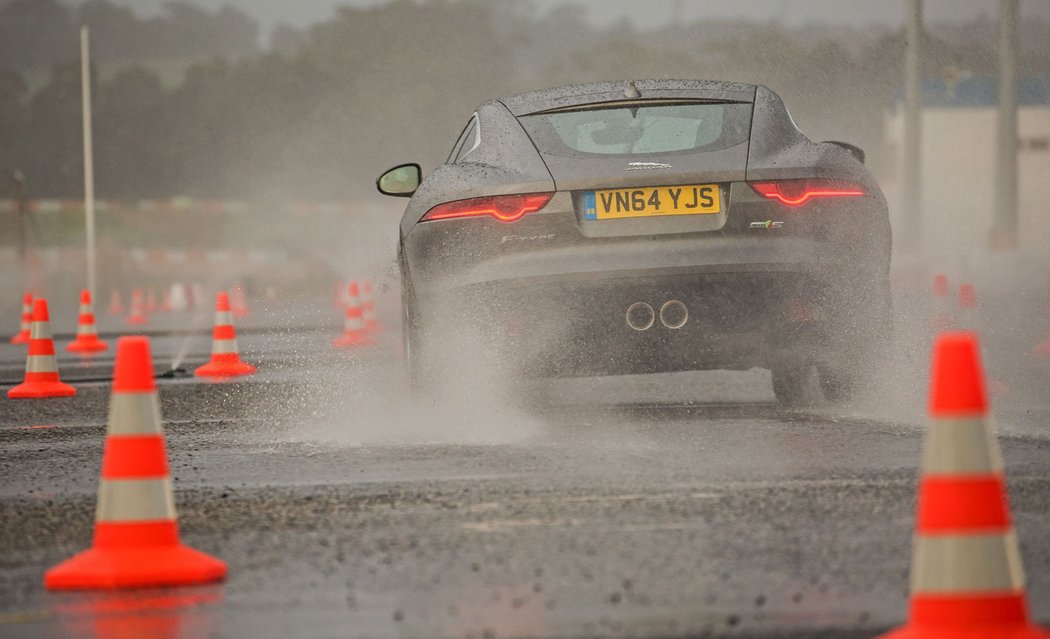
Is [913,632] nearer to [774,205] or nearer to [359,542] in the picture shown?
[359,542]

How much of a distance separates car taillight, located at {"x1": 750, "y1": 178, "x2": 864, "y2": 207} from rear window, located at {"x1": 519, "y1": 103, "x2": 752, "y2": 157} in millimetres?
318

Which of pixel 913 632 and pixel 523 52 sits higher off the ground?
pixel 523 52

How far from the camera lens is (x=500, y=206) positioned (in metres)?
8.72

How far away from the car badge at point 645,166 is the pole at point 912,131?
28.7 m

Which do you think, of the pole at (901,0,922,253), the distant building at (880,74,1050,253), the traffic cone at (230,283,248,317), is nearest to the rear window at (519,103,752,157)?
the traffic cone at (230,283,248,317)

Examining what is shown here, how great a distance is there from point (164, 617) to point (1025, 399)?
6687 millimetres

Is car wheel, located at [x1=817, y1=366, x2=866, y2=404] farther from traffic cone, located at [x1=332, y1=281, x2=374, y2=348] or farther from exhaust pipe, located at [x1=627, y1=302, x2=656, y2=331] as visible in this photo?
traffic cone, located at [x1=332, y1=281, x2=374, y2=348]

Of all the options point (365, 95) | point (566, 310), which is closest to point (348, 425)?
point (566, 310)

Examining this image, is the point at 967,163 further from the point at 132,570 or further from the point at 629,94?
the point at 132,570

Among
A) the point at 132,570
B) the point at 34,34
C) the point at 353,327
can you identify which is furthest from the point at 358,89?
the point at 132,570

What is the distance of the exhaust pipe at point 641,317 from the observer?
8680 millimetres

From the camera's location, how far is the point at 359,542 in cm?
593

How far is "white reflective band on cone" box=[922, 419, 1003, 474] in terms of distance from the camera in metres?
4.38

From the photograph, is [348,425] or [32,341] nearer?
[348,425]
